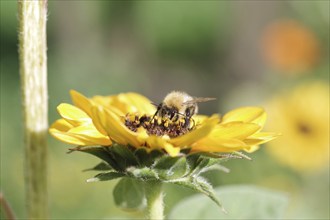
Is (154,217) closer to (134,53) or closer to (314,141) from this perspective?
(314,141)

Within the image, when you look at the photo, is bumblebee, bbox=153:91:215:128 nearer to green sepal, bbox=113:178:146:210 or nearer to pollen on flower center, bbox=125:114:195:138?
pollen on flower center, bbox=125:114:195:138

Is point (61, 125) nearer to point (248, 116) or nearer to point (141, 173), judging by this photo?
point (141, 173)

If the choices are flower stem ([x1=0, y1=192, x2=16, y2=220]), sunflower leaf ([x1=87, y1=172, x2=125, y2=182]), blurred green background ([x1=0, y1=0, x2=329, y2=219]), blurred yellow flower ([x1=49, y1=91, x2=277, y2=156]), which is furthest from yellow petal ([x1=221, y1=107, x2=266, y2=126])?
blurred green background ([x1=0, y1=0, x2=329, y2=219])

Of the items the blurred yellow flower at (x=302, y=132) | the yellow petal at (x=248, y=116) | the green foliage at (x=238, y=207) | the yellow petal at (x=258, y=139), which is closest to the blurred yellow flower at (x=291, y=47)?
the blurred yellow flower at (x=302, y=132)

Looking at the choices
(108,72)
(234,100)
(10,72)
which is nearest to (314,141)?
(234,100)

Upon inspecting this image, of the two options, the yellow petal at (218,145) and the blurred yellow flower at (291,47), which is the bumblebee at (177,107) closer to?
the yellow petal at (218,145)

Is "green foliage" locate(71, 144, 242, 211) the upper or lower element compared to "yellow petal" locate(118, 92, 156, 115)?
lower
